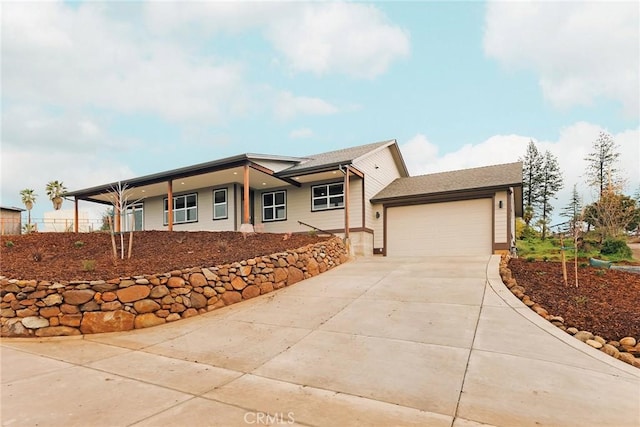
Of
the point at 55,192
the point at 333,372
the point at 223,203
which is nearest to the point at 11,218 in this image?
the point at 55,192

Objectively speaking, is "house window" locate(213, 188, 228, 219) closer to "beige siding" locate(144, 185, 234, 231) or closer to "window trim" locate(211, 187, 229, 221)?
"window trim" locate(211, 187, 229, 221)

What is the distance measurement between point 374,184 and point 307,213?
3401mm

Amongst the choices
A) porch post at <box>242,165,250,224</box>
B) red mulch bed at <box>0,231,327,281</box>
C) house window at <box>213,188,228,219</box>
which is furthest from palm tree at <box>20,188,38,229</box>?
porch post at <box>242,165,250,224</box>

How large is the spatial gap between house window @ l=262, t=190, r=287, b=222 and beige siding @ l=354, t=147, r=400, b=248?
4.11m

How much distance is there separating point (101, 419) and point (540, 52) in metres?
13.6

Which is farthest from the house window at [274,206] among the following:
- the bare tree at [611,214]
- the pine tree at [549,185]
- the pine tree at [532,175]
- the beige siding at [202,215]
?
the pine tree at [549,185]

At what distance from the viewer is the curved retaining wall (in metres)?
6.03

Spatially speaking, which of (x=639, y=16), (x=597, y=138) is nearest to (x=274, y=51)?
(x=639, y=16)

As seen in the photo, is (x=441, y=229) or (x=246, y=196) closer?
(x=246, y=196)

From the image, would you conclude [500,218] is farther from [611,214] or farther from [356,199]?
[611,214]

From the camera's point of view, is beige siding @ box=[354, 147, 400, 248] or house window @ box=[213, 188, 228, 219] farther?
house window @ box=[213, 188, 228, 219]

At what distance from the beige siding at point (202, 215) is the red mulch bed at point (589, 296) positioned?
12.2 meters

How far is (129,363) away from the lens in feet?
14.9

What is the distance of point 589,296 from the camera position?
23.2 ft
